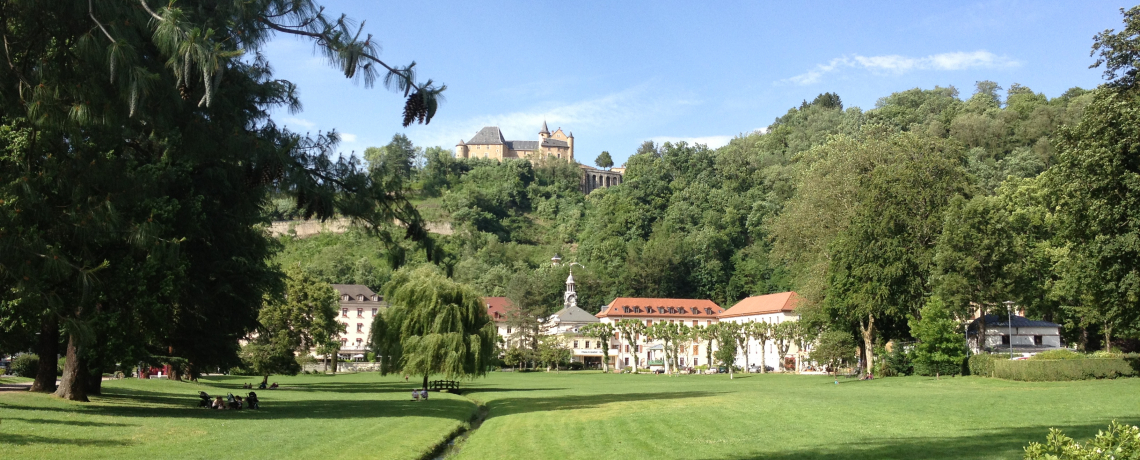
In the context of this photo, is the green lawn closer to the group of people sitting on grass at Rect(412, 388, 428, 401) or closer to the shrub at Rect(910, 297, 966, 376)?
the group of people sitting on grass at Rect(412, 388, 428, 401)

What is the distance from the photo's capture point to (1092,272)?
31.7 meters

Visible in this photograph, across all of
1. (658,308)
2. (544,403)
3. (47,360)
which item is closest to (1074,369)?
(544,403)

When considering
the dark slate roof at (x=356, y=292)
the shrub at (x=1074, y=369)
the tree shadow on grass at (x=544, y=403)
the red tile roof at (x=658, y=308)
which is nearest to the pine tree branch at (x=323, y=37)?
the tree shadow on grass at (x=544, y=403)

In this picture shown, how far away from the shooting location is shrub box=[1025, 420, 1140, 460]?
7284 millimetres

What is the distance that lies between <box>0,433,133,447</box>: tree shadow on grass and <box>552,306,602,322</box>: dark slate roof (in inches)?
4173

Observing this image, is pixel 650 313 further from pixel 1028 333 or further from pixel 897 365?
pixel 897 365

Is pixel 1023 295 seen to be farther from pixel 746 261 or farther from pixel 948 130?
pixel 746 261

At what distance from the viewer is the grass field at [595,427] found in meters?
18.2

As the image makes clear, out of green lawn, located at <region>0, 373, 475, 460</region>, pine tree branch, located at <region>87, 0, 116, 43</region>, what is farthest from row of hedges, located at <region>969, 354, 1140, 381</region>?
pine tree branch, located at <region>87, 0, 116, 43</region>

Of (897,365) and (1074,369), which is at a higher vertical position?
(1074,369)

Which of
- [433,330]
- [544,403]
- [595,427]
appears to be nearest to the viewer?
[595,427]

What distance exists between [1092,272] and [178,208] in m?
31.3

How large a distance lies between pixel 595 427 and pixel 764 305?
8657cm

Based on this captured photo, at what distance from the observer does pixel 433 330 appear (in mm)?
46594
